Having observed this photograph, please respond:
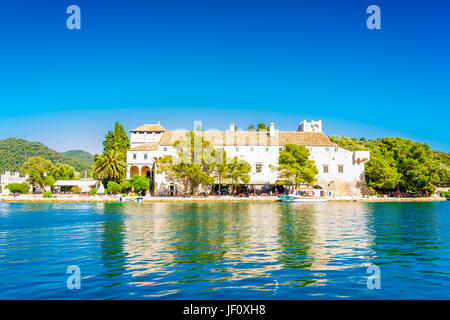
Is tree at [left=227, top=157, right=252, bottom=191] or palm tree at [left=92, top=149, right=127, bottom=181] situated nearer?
tree at [left=227, top=157, right=252, bottom=191]

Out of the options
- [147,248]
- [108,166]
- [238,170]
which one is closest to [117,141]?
[108,166]

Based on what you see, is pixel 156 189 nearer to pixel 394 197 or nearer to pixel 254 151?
pixel 254 151

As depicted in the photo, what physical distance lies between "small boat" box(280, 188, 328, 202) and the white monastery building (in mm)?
5761

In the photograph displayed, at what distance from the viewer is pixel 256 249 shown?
40.2 ft

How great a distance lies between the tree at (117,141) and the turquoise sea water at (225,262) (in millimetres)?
42450

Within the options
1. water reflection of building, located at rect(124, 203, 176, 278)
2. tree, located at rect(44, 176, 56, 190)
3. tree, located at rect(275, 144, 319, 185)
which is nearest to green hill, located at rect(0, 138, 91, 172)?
tree, located at rect(44, 176, 56, 190)

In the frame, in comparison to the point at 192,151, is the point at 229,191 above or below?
below

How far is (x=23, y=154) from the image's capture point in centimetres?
13325

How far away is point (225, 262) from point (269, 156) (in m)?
43.9

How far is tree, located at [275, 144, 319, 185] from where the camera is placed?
47812 millimetres

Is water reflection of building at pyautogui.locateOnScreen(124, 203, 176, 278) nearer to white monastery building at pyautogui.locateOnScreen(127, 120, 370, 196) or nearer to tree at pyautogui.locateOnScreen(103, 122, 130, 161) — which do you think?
white monastery building at pyautogui.locateOnScreen(127, 120, 370, 196)

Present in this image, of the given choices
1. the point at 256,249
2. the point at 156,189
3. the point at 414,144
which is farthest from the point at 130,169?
the point at 256,249

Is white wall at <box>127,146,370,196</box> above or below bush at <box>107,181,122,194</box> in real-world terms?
above
